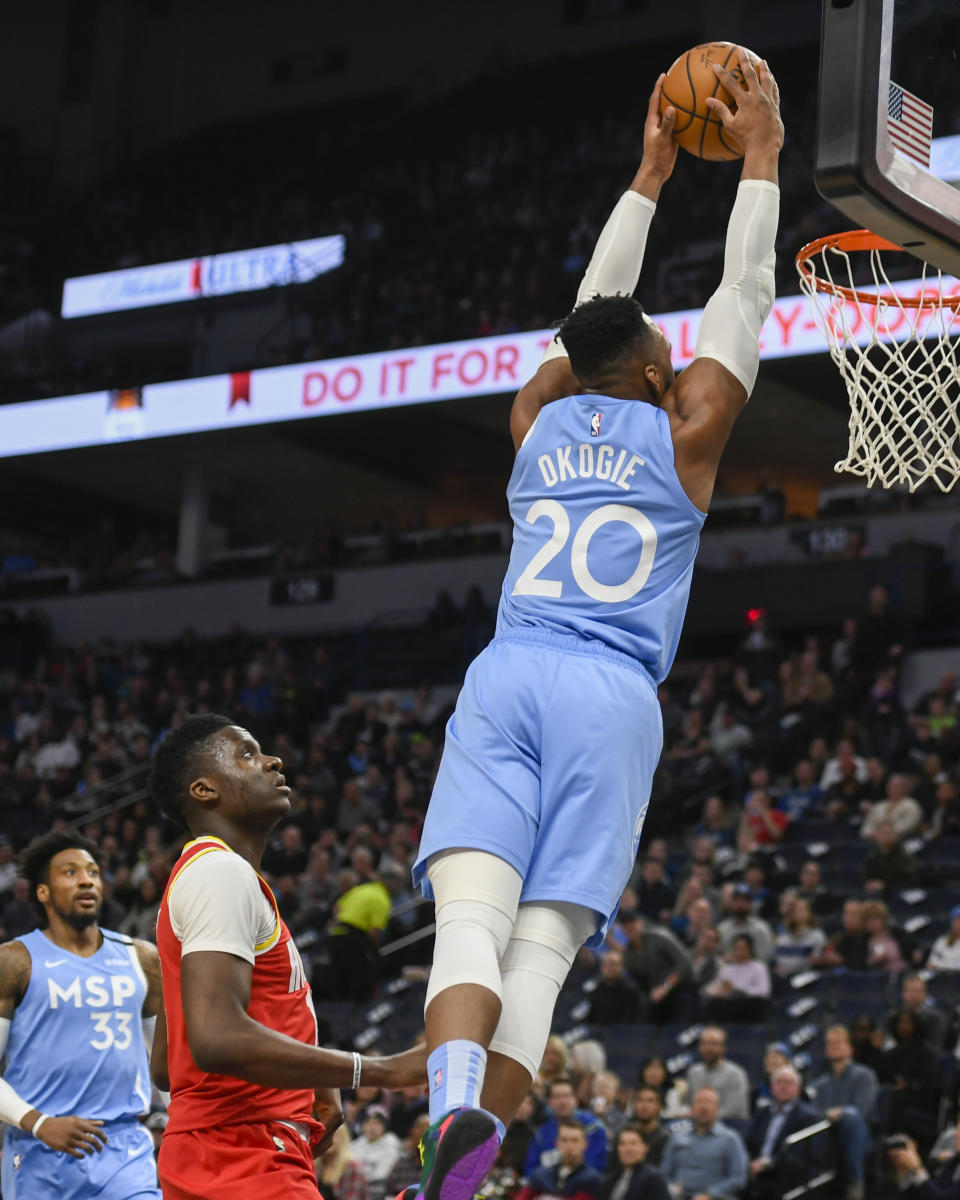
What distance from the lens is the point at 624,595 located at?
3.74m

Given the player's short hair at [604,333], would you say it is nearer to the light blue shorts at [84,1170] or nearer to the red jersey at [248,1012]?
the red jersey at [248,1012]

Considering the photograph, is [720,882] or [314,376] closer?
[720,882]

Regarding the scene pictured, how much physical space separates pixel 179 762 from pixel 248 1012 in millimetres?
663

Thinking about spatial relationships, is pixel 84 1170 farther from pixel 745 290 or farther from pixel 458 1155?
pixel 745 290

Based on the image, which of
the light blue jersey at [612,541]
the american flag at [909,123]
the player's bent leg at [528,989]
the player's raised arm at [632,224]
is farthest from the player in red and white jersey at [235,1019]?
the american flag at [909,123]

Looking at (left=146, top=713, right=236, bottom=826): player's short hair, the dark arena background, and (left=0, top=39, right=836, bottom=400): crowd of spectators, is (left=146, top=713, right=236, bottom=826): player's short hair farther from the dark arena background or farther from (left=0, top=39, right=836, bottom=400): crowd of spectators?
(left=0, top=39, right=836, bottom=400): crowd of spectators

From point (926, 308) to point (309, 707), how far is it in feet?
49.3

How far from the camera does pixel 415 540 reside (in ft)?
74.9

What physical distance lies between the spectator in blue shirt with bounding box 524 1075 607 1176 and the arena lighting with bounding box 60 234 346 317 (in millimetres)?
15361

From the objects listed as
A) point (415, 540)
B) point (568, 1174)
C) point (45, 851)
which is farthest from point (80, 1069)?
point (415, 540)

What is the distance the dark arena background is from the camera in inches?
455

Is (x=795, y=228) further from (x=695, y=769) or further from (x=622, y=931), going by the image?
(x=622, y=931)

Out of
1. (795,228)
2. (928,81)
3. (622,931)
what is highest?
(795,228)

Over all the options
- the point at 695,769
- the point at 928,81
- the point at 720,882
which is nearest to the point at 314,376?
the point at 695,769
